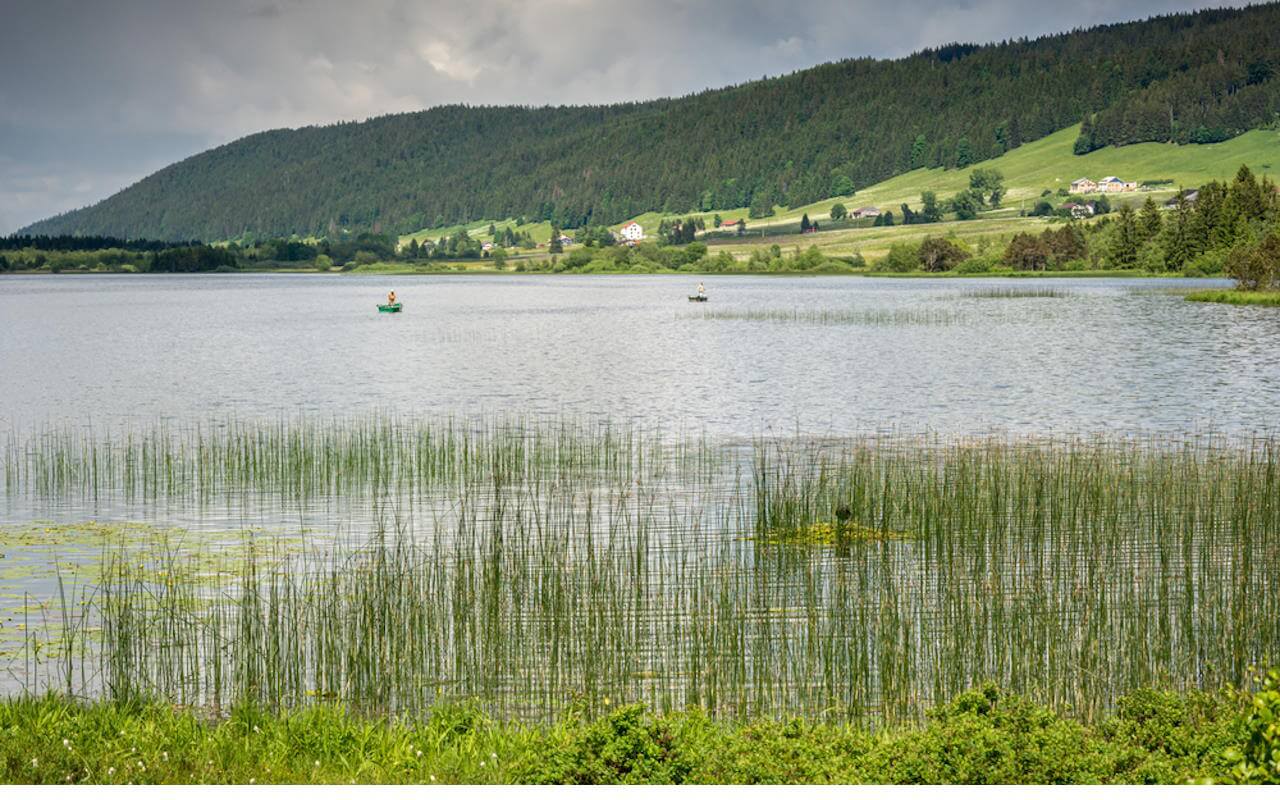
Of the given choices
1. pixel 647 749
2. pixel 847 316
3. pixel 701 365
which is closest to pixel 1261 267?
pixel 847 316

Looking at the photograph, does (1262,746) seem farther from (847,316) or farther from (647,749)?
(847,316)

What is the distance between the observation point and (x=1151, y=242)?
130 m

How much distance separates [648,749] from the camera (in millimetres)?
7570

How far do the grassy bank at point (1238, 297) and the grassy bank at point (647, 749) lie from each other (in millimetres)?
71086

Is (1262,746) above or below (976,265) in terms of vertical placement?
below

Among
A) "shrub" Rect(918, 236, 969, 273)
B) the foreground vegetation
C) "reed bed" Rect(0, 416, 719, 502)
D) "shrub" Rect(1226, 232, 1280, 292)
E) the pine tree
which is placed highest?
the pine tree

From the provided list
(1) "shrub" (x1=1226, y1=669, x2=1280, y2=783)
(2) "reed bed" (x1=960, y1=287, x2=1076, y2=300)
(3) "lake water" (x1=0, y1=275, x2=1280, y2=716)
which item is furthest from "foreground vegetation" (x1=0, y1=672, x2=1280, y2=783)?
(2) "reed bed" (x1=960, y1=287, x2=1076, y2=300)

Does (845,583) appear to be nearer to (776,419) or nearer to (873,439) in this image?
(873,439)

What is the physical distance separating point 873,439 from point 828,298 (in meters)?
79.7

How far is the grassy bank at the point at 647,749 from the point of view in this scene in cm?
747

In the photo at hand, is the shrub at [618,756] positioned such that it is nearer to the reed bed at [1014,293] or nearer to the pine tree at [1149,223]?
the reed bed at [1014,293]

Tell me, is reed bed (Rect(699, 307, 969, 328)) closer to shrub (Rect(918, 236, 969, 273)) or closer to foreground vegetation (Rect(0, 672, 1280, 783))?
foreground vegetation (Rect(0, 672, 1280, 783))

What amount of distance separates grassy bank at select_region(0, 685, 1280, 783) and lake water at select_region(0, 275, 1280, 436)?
68.7 ft

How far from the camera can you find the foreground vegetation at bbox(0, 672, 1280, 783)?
24.5 feet
